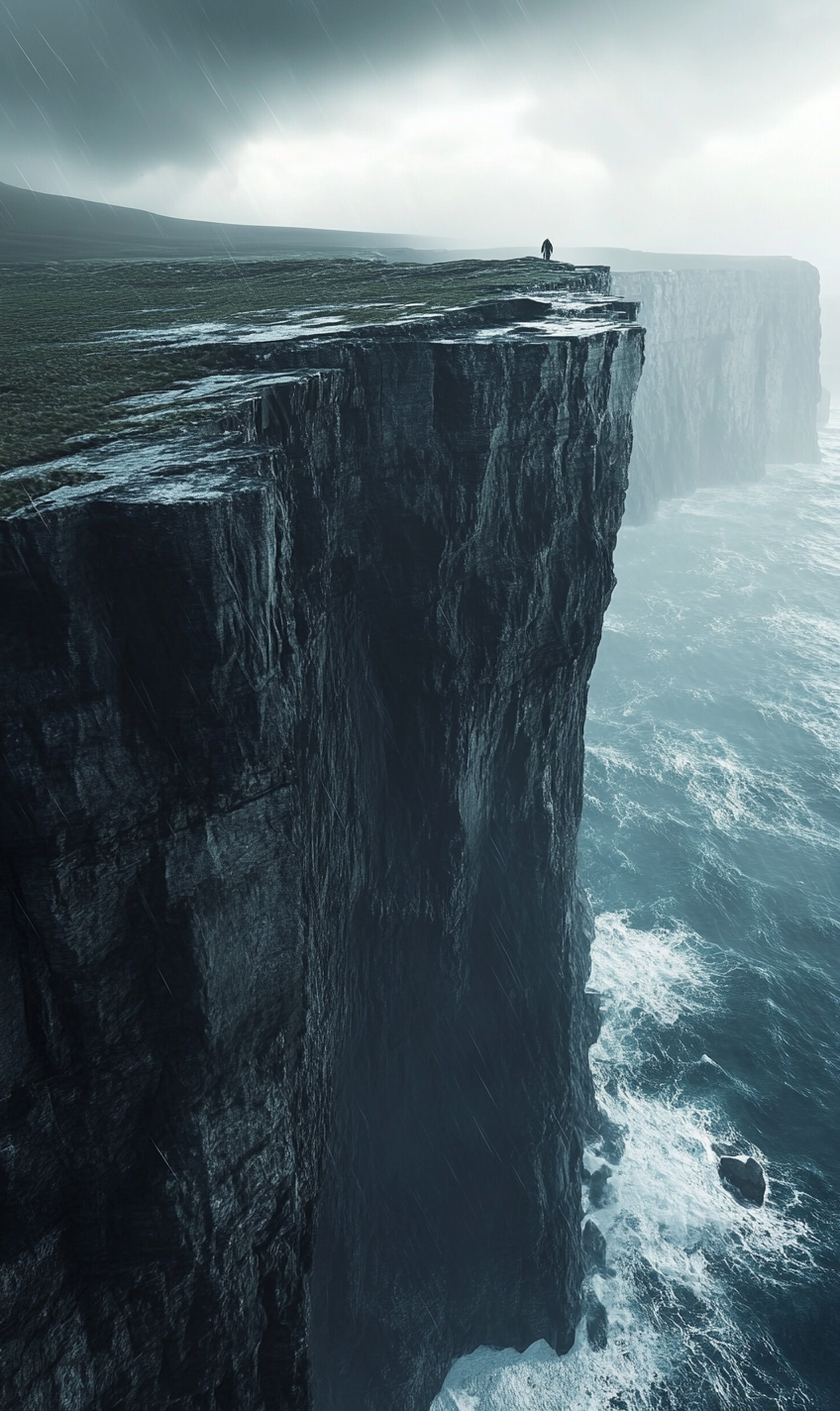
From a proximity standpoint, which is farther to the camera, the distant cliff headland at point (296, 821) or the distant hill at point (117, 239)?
the distant hill at point (117, 239)

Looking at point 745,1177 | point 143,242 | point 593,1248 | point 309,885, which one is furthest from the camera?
point 143,242

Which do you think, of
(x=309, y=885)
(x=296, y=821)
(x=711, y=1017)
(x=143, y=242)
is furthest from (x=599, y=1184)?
(x=143, y=242)

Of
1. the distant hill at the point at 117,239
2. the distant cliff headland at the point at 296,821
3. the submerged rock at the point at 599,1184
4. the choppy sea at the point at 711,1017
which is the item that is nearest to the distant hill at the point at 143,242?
the distant hill at the point at 117,239

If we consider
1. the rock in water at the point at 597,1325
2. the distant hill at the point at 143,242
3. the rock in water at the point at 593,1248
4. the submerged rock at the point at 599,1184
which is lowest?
the rock in water at the point at 597,1325

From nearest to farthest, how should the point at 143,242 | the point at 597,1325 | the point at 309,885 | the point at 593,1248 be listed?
the point at 309,885, the point at 597,1325, the point at 593,1248, the point at 143,242

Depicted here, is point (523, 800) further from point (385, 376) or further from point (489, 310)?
point (489, 310)

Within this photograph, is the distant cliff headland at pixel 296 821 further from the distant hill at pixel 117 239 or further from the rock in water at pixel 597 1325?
the distant hill at pixel 117 239

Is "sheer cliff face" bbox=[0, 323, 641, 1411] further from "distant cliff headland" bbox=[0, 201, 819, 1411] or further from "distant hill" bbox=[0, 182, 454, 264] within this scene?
"distant hill" bbox=[0, 182, 454, 264]

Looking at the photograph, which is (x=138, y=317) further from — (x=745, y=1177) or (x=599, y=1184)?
(x=745, y=1177)

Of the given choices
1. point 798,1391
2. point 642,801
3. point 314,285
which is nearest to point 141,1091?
point 798,1391
